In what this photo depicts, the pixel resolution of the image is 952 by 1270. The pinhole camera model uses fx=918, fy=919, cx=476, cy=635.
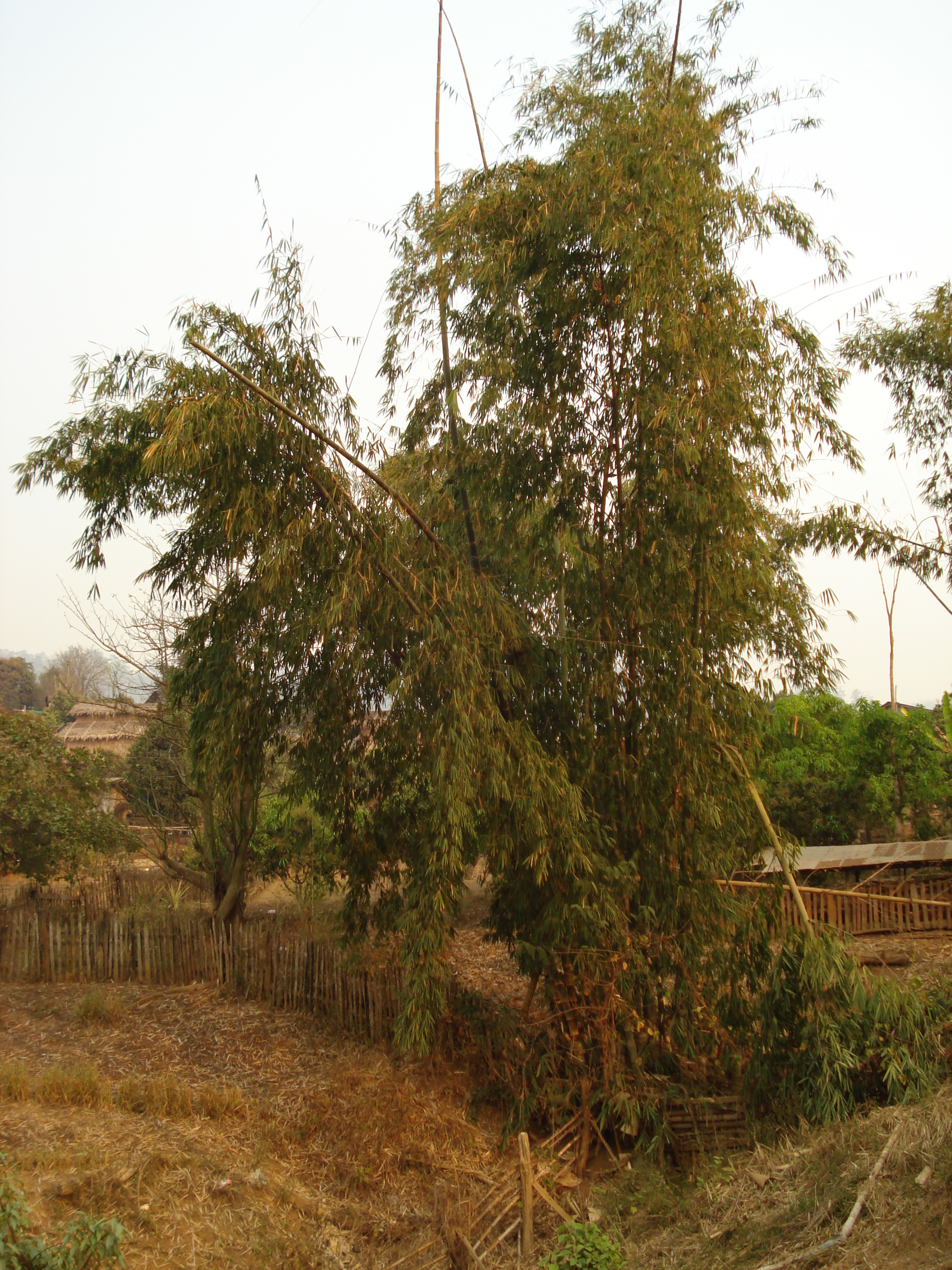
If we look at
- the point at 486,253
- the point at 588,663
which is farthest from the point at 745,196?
the point at 588,663

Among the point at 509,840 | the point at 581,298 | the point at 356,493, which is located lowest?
the point at 509,840

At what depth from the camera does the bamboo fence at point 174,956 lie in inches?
334

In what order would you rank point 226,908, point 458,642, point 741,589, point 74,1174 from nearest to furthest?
point 74,1174 < point 458,642 < point 741,589 < point 226,908

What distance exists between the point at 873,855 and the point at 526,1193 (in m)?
7.68

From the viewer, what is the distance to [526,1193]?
491 cm

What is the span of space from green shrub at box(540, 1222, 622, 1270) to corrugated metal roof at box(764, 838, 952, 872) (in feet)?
20.1

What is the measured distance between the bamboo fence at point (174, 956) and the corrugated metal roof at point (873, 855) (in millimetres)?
5332

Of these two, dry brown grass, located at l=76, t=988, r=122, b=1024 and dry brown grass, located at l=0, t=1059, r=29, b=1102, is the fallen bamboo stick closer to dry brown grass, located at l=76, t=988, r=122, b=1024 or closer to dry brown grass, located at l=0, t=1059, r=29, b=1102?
dry brown grass, located at l=0, t=1059, r=29, b=1102

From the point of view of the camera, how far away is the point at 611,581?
20.8 feet

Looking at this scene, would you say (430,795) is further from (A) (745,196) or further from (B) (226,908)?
(B) (226,908)

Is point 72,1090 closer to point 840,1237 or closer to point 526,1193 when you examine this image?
point 526,1193

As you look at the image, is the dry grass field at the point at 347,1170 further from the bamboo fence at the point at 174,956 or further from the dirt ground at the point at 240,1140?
the bamboo fence at the point at 174,956

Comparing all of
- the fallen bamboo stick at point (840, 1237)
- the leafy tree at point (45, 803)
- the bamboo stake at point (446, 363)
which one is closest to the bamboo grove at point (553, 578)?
the bamboo stake at point (446, 363)

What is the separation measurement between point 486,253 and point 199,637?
126 inches
